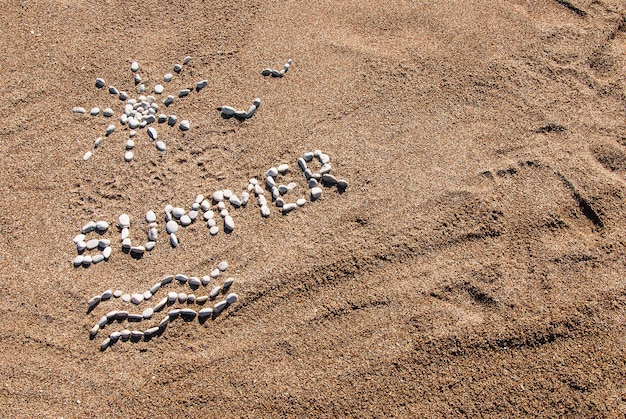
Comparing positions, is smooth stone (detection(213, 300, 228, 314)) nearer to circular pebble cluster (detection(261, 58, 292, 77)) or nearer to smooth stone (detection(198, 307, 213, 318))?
smooth stone (detection(198, 307, 213, 318))

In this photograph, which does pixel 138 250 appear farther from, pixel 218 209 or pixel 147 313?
pixel 218 209

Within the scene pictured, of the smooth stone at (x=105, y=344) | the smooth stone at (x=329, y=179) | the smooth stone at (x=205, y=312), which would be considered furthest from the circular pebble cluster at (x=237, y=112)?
the smooth stone at (x=105, y=344)

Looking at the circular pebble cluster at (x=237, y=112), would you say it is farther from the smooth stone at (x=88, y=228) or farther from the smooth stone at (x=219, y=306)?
the smooth stone at (x=219, y=306)

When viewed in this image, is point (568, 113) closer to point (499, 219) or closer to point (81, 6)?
point (499, 219)

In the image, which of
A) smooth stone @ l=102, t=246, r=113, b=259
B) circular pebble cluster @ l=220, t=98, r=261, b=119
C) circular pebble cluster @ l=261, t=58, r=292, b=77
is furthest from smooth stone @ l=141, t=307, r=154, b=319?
circular pebble cluster @ l=261, t=58, r=292, b=77

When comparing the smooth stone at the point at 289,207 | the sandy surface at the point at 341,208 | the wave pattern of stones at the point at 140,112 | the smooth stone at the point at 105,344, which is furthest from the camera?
the wave pattern of stones at the point at 140,112

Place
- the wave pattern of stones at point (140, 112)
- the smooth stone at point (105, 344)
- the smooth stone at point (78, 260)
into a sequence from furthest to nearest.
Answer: the wave pattern of stones at point (140, 112) < the smooth stone at point (78, 260) < the smooth stone at point (105, 344)
